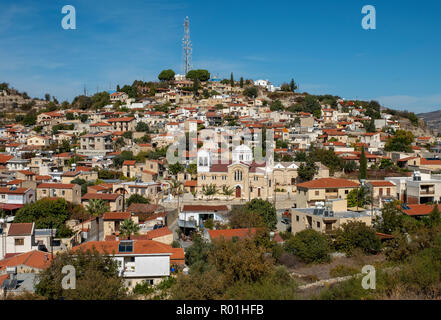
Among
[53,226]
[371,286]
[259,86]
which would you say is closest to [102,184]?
[53,226]

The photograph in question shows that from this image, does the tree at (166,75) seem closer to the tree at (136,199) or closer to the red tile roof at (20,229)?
the tree at (136,199)

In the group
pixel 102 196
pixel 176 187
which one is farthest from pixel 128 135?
pixel 102 196

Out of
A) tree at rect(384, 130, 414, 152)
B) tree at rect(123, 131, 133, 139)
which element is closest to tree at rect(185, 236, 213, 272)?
tree at rect(384, 130, 414, 152)

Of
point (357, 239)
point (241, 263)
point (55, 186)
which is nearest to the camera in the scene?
point (241, 263)

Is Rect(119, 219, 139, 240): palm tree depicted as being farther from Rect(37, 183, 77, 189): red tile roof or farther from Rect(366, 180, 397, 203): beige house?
Rect(366, 180, 397, 203): beige house

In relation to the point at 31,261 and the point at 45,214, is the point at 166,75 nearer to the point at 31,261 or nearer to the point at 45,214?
the point at 45,214

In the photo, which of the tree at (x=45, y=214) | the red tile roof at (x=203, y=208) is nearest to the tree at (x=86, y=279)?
the tree at (x=45, y=214)
